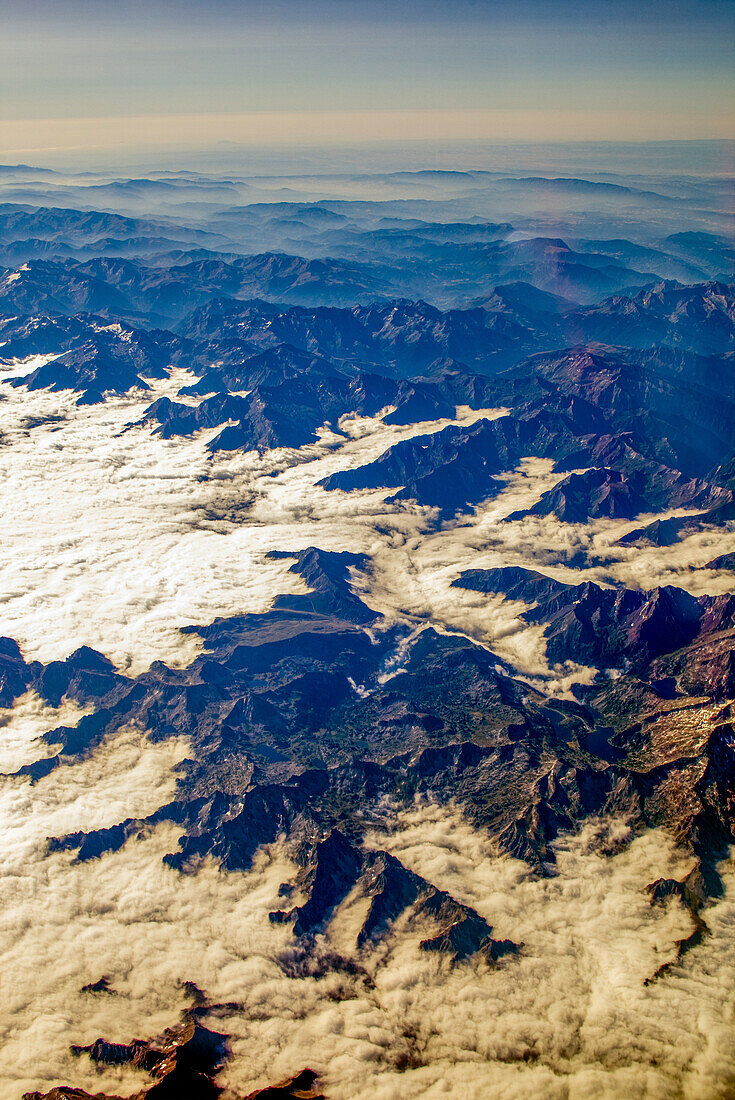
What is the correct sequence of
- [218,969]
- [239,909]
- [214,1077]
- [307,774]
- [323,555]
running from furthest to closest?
1. [323,555]
2. [307,774]
3. [239,909]
4. [218,969]
5. [214,1077]

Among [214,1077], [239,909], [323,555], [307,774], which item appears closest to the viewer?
[214,1077]

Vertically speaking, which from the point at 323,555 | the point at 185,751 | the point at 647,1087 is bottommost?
the point at 647,1087

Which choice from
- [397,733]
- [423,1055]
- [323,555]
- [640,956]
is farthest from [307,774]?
[323,555]

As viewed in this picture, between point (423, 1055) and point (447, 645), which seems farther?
point (447, 645)

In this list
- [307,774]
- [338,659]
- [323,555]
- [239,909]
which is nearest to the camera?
[239,909]

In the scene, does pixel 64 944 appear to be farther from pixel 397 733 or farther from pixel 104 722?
Result: pixel 397 733

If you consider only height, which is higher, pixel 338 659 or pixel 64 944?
pixel 338 659

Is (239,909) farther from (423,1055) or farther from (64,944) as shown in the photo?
(423,1055)

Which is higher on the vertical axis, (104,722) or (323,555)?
(323,555)

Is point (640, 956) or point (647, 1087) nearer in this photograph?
point (647, 1087)

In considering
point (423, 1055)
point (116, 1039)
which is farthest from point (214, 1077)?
point (423, 1055)
